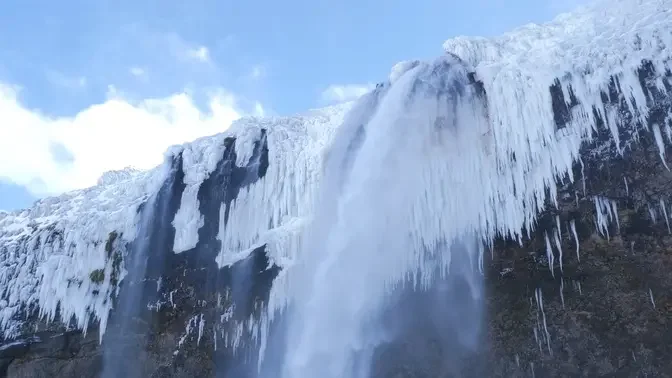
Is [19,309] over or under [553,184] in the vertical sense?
under

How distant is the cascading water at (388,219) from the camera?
48.8ft

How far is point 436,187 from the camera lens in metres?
15.0

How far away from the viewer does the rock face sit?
1372cm

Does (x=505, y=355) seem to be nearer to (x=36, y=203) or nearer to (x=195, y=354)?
(x=195, y=354)

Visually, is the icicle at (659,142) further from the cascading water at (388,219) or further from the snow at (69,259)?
the snow at (69,259)

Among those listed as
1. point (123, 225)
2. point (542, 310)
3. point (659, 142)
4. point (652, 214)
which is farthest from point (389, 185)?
point (123, 225)

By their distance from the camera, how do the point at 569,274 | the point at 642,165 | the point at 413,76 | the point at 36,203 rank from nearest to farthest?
the point at 642,165
the point at 569,274
the point at 413,76
the point at 36,203

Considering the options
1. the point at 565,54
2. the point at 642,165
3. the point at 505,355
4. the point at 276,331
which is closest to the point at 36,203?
the point at 276,331

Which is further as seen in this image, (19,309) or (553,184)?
(19,309)

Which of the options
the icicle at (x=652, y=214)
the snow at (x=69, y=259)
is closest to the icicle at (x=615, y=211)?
the icicle at (x=652, y=214)

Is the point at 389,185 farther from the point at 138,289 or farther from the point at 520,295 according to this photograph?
the point at 138,289

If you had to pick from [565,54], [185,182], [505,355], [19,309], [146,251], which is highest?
[565,54]

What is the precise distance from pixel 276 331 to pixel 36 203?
8.68 metres

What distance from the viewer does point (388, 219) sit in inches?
604
